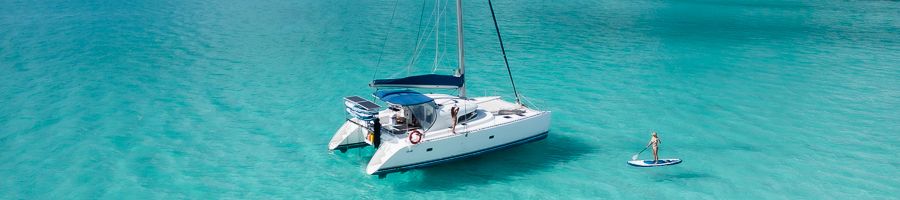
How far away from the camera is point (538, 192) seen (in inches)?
948

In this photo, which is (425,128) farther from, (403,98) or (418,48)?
(418,48)

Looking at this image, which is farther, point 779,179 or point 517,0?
point 517,0

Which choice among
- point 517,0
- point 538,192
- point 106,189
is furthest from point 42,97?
point 517,0

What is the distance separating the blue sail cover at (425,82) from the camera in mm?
27047

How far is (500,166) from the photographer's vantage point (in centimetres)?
2628

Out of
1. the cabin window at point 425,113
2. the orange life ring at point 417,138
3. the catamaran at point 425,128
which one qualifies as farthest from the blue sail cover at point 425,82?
the orange life ring at point 417,138

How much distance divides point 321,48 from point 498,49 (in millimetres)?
14383

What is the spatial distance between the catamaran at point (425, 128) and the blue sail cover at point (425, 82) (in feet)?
0.13

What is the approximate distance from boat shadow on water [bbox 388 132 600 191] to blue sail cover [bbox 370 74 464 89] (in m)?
3.32

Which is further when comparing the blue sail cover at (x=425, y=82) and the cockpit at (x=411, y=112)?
the blue sail cover at (x=425, y=82)

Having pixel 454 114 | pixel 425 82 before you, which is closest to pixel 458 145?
pixel 454 114

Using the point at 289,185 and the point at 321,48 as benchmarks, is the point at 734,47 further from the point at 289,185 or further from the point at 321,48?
the point at 289,185

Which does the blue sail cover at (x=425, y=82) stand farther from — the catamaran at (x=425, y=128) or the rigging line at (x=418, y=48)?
the rigging line at (x=418, y=48)

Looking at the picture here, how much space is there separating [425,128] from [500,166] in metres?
3.62
